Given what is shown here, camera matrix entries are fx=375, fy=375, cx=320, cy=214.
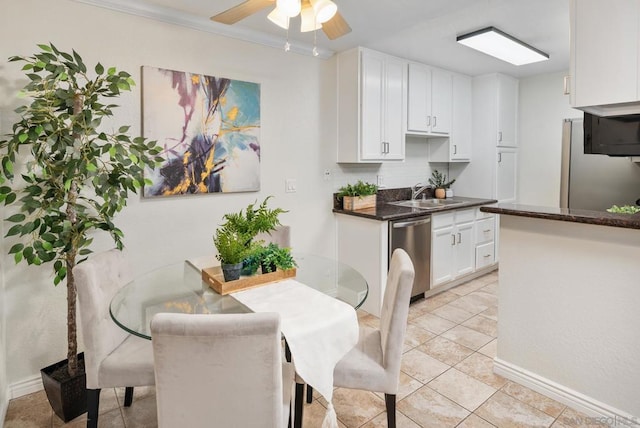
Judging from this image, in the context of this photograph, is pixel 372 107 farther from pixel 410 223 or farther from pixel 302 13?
pixel 302 13

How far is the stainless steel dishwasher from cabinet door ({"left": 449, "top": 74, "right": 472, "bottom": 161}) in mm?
1390

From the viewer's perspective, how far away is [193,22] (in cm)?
275

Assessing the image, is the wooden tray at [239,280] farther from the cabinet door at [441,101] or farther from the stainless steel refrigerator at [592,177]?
the stainless steel refrigerator at [592,177]

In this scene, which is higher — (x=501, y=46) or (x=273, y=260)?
(x=501, y=46)

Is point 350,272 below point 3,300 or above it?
above

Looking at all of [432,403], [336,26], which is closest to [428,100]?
[336,26]

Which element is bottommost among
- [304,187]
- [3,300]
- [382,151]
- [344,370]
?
[344,370]

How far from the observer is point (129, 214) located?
260cm

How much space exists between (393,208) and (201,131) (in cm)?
203

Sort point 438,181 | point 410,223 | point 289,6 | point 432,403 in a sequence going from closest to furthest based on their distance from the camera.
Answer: point 289,6
point 432,403
point 410,223
point 438,181

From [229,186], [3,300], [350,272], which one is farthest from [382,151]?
[3,300]

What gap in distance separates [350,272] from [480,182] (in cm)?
335

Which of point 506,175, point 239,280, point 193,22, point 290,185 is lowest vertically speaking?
point 239,280

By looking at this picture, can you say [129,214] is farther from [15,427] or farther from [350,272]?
[350,272]
